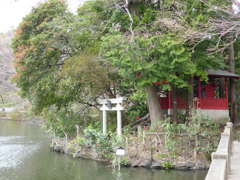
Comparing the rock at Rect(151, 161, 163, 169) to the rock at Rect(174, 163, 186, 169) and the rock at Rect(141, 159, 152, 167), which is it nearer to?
the rock at Rect(141, 159, 152, 167)

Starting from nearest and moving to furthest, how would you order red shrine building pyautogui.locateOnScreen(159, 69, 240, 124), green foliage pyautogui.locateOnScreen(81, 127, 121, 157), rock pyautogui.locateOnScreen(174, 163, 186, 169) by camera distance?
rock pyautogui.locateOnScreen(174, 163, 186, 169), green foliage pyautogui.locateOnScreen(81, 127, 121, 157), red shrine building pyautogui.locateOnScreen(159, 69, 240, 124)

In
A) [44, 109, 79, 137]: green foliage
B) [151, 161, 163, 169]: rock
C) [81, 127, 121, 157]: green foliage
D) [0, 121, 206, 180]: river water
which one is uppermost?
[44, 109, 79, 137]: green foliage

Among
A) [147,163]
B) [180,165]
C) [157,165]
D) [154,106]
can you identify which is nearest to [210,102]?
[154,106]

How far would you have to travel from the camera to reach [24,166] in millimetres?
13023

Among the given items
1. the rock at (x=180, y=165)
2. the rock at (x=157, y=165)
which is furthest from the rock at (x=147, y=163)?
the rock at (x=180, y=165)

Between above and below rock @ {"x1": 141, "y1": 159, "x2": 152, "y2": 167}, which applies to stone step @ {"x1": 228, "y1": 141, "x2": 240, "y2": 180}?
above

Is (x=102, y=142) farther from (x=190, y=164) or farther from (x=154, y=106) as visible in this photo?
(x=190, y=164)

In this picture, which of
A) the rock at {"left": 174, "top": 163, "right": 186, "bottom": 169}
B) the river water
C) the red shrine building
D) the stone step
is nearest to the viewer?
the stone step

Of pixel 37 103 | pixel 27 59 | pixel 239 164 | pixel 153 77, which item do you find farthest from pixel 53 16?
pixel 239 164

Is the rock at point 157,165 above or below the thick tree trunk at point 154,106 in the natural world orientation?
below

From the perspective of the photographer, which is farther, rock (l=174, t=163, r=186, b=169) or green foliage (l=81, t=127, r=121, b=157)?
green foliage (l=81, t=127, r=121, b=157)

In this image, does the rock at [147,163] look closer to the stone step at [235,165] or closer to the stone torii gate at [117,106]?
the stone torii gate at [117,106]

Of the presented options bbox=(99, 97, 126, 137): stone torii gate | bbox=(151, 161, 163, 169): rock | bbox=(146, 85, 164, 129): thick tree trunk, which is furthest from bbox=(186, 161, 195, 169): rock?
bbox=(99, 97, 126, 137): stone torii gate

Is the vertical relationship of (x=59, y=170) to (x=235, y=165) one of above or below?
below
